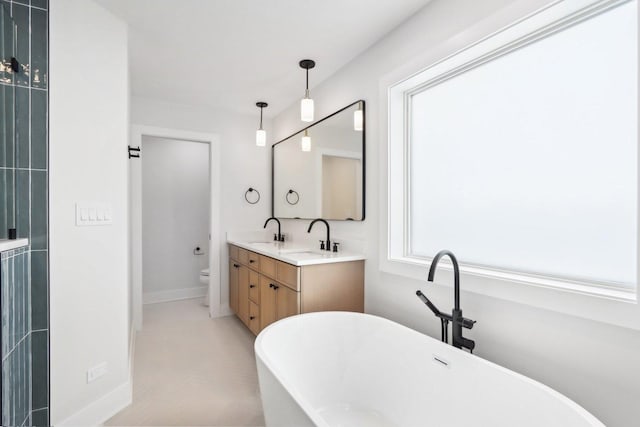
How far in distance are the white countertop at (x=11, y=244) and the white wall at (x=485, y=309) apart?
198 centimetres

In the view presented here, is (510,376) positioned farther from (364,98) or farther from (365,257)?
(364,98)

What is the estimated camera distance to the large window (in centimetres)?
129

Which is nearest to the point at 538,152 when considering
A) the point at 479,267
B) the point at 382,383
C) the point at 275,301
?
the point at 479,267

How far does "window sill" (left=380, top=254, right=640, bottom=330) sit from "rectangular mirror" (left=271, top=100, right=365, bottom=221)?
955mm

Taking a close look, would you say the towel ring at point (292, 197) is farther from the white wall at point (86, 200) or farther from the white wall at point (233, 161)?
the white wall at point (86, 200)

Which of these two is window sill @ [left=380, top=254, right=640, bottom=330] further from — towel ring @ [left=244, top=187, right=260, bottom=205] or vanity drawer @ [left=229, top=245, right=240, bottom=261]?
towel ring @ [left=244, top=187, right=260, bottom=205]

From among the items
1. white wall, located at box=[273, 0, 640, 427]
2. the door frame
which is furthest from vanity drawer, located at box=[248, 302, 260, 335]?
white wall, located at box=[273, 0, 640, 427]

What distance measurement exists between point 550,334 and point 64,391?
7.99ft

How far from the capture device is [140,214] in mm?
3393

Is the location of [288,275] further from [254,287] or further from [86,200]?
[86,200]

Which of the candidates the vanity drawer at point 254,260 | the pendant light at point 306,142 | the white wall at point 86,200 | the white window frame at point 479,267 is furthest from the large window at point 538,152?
the white wall at point 86,200

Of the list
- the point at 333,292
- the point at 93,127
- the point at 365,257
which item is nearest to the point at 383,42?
the point at 365,257

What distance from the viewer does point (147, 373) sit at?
7.98 feet

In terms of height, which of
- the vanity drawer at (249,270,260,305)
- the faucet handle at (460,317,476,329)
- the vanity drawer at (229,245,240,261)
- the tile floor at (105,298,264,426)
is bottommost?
the tile floor at (105,298,264,426)
